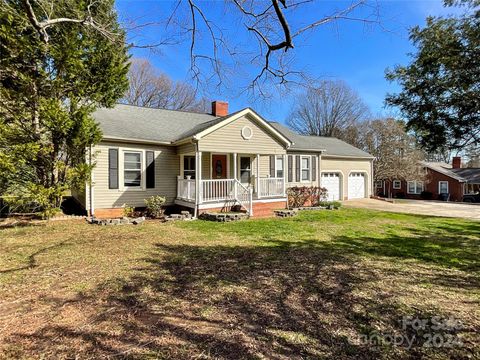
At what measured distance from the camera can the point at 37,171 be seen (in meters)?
8.96

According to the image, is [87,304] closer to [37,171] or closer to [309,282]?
[309,282]

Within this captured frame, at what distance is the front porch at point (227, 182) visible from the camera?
37.3ft

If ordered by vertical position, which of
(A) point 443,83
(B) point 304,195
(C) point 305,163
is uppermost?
(A) point 443,83

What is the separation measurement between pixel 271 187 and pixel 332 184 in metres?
8.03

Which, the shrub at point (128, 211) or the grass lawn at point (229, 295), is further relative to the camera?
the shrub at point (128, 211)

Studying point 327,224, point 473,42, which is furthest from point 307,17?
point 327,224

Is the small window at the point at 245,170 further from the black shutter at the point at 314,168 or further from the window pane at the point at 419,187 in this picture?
the window pane at the point at 419,187

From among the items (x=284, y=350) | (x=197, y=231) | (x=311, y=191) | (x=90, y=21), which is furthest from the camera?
(x=311, y=191)

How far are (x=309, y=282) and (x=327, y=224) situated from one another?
6.04 m

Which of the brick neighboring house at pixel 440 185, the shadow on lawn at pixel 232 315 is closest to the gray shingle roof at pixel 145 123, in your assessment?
the shadow on lawn at pixel 232 315

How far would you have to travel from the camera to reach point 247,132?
12.3m

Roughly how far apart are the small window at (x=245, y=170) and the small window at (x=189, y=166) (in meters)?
2.68

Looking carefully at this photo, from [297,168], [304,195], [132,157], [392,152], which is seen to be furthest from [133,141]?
[392,152]

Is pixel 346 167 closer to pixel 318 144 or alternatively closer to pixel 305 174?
pixel 318 144
